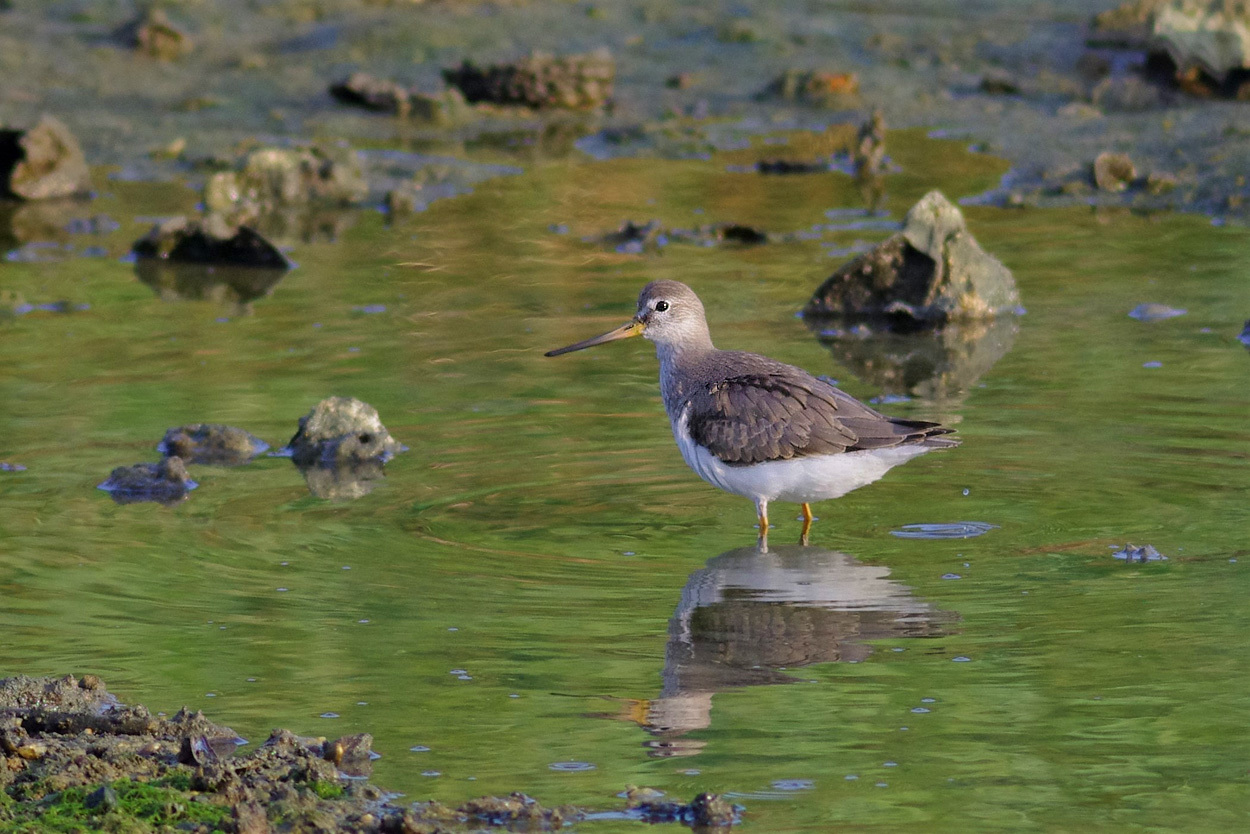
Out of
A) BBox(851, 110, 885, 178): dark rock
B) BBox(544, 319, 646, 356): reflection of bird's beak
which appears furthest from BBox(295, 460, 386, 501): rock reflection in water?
BBox(851, 110, 885, 178): dark rock

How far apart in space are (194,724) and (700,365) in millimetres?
3878

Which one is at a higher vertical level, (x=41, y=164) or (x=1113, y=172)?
(x=1113, y=172)

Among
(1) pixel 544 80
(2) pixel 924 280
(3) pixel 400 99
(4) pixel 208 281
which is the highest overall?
(1) pixel 544 80

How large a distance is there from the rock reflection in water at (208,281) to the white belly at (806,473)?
5466 millimetres

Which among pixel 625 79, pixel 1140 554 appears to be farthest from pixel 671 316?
pixel 625 79

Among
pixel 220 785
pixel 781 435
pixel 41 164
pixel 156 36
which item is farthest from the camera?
pixel 156 36

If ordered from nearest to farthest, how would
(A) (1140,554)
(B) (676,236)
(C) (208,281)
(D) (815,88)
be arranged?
(A) (1140,554)
(C) (208,281)
(B) (676,236)
(D) (815,88)

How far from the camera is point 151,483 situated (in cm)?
880

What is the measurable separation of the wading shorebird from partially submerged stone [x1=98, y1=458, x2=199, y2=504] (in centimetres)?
237

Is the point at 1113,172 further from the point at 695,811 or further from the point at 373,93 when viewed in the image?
the point at 695,811

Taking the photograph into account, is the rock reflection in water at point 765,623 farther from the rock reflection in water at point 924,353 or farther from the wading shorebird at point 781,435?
the rock reflection in water at point 924,353

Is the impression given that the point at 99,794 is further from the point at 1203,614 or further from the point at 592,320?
the point at 592,320

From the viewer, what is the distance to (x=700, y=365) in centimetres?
888

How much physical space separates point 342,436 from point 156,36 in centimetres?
1117
